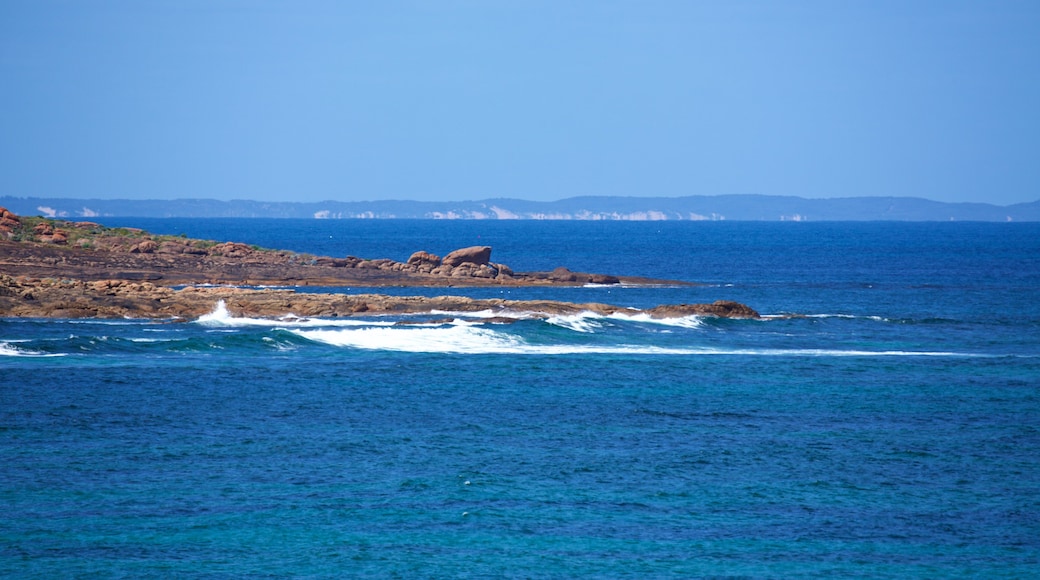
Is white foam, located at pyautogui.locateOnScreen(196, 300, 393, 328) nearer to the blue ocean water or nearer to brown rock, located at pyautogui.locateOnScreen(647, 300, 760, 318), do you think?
the blue ocean water

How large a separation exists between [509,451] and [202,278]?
4223 centimetres

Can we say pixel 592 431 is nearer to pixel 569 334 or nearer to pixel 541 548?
pixel 541 548

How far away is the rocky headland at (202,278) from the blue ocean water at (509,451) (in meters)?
4.01

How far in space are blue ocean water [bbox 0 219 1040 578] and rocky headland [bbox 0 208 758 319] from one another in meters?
4.01

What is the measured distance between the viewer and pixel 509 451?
24.3 m

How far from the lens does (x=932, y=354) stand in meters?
40.7

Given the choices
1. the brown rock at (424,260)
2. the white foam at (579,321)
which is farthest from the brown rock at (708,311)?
the brown rock at (424,260)

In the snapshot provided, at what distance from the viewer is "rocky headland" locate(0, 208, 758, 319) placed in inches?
1908

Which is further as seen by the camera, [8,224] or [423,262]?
[423,262]

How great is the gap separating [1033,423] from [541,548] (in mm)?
15704

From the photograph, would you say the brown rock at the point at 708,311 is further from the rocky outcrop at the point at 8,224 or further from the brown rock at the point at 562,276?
the rocky outcrop at the point at 8,224

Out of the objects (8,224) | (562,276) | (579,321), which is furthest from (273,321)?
(8,224)

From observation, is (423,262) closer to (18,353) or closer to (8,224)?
(8,224)

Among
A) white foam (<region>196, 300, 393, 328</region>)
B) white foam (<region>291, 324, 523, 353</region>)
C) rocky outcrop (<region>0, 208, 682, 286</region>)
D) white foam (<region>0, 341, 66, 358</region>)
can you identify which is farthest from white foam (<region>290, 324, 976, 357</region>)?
rocky outcrop (<region>0, 208, 682, 286</region>)
